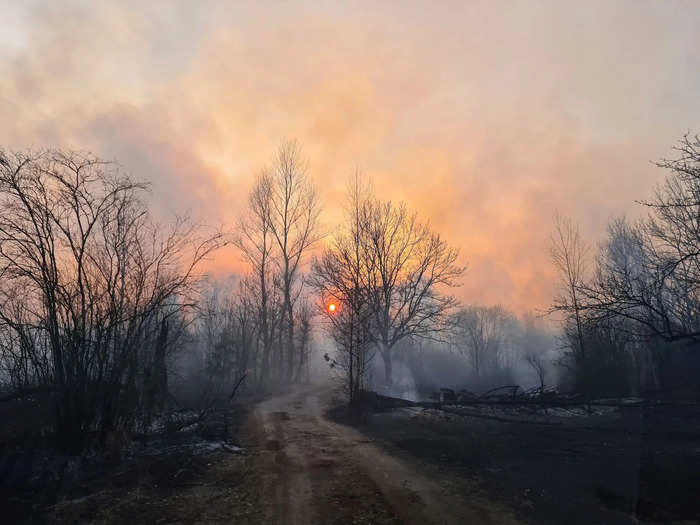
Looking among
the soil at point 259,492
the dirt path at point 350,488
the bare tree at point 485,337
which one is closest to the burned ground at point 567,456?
the dirt path at point 350,488

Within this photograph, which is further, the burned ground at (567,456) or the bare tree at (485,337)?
the bare tree at (485,337)

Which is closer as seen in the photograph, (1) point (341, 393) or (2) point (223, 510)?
(2) point (223, 510)

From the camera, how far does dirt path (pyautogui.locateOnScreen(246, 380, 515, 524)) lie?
5785 mm

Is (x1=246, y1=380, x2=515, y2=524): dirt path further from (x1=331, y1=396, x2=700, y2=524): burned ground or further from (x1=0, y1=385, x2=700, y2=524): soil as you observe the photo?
(x1=331, y1=396, x2=700, y2=524): burned ground

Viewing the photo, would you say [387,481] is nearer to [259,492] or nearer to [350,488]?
[350,488]

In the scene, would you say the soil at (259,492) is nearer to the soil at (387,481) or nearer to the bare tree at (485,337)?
the soil at (387,481)

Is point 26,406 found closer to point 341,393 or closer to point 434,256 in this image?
point 341,393

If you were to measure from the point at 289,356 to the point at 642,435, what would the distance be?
31.4m

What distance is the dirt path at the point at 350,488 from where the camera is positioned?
5785mm

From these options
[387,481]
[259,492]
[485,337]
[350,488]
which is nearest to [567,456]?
[387,481]

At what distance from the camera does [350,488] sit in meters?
7.00

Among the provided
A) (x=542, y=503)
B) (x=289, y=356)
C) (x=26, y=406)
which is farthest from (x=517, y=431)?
(x=289, y=356)

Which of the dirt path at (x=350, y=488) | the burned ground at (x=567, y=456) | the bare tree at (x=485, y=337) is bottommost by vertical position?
the burned ground at (x=567, y=456)

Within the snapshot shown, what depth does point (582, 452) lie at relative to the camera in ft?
30.8
